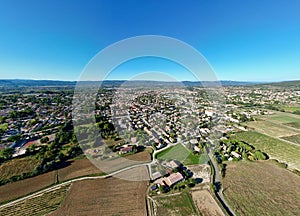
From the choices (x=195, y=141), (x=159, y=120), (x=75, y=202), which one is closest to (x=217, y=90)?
(x=159, y=120)

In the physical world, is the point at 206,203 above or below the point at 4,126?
below

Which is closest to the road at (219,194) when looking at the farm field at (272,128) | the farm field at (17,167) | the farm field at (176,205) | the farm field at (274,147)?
the farm field at (176,205)

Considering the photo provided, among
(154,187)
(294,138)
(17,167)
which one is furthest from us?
(294,138)

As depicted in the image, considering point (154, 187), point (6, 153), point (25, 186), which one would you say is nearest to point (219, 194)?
point (154, 187)

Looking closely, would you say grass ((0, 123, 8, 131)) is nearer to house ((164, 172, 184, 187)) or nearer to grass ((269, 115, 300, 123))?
house ((164, 172, 184, 187))

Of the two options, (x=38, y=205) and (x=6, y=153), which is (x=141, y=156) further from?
(x=6, y=153)

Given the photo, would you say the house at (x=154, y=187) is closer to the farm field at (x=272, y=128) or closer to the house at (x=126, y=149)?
the house at (x=126, y=149)

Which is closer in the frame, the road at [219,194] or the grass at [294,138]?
the road at [219,194]

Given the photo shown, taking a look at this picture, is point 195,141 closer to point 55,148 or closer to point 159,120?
point 159,120
